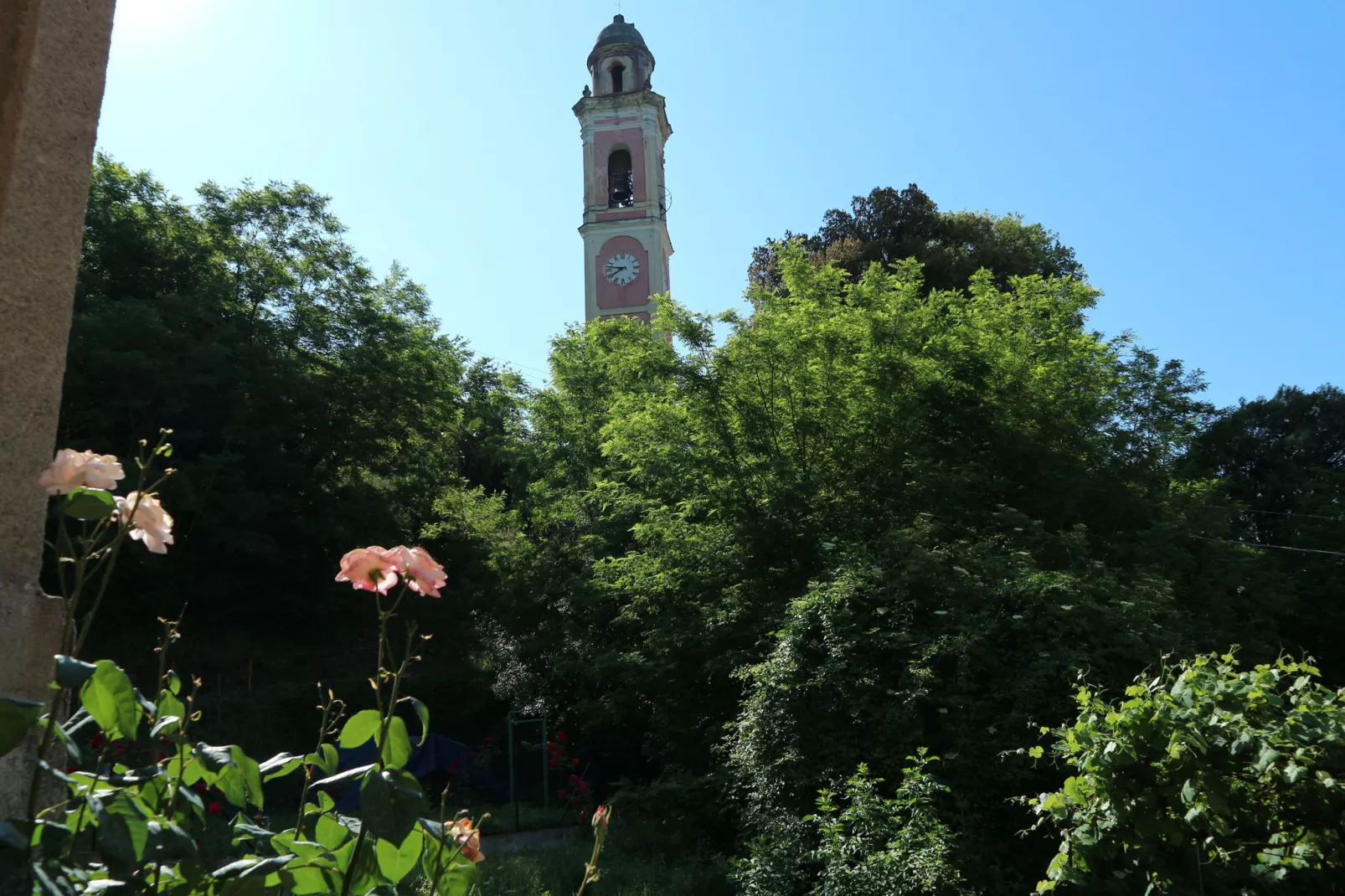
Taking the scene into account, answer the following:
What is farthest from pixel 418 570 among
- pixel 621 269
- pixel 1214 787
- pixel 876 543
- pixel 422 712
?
pixel 621 269

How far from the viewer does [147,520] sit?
1.98 metres

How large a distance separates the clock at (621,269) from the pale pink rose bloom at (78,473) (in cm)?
3126

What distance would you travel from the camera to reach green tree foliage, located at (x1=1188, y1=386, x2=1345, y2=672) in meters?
19.5

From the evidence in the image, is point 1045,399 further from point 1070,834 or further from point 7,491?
point 7,491

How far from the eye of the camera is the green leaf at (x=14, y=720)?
1.53 metres

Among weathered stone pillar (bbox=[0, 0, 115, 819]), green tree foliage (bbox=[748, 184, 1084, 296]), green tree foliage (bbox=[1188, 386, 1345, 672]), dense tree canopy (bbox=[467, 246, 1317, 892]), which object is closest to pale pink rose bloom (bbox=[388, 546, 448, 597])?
weathered stone pillar (bbox=[0, 0, 115, 819])

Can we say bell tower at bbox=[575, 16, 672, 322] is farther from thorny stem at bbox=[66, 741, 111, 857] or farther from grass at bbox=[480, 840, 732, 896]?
thorny stem at bbox=[66, 741, 111, 857]

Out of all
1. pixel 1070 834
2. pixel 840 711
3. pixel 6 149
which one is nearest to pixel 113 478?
pixel 6 149

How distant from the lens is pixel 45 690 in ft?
7.09

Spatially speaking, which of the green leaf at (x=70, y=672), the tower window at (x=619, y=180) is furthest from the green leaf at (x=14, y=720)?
the tower window at (x=619, y=180)

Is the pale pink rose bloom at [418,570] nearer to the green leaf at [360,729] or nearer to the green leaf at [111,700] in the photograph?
the green leaf at [360,729]

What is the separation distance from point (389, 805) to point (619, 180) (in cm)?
3351

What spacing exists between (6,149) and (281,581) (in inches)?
800

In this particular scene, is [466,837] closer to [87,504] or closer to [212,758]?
[212,758]
